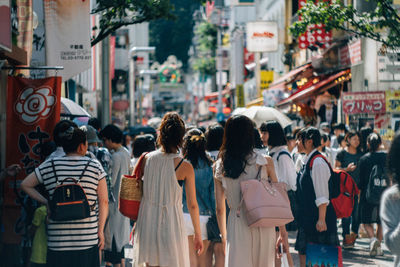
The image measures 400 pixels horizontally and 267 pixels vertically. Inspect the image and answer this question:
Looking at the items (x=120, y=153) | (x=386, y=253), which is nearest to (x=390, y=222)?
(x=120, y=153)

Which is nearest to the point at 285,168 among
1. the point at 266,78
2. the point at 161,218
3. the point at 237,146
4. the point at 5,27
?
the point at 237,146

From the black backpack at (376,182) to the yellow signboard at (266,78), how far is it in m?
→ 31.8

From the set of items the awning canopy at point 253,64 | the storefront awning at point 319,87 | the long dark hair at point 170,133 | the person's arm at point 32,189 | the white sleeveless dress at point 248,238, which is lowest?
the white sleeveless dress at point 248,238

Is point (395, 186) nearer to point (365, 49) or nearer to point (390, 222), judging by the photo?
point (390, 222)

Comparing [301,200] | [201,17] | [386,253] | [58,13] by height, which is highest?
[201,17]

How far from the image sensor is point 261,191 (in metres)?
6.75

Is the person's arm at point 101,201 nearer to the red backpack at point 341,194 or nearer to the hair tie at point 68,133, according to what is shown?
the hair tie at point 68,133

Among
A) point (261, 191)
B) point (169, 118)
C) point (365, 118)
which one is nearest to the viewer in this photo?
point (261, 191)

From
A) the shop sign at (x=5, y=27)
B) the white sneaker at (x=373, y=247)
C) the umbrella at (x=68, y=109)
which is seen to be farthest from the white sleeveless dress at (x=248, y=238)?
the umbrella at (x=68, y=109)

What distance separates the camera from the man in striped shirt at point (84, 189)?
6930 mm

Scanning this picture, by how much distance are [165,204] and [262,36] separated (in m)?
31.1

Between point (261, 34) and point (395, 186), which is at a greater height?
point (261, 34)

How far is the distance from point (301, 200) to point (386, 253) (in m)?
3.86

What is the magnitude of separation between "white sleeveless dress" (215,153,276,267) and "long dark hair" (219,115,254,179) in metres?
0.06
